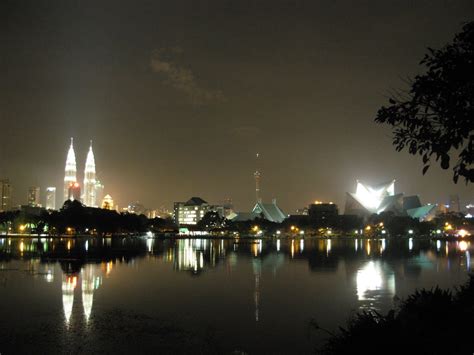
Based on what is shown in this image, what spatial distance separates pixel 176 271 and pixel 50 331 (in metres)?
13.9

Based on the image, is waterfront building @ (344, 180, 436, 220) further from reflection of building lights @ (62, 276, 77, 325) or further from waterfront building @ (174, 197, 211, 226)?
reflection of building lights @ (62, 276, 77, 325)

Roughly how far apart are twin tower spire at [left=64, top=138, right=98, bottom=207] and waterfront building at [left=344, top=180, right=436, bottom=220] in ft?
284

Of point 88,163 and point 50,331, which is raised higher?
point 88,163

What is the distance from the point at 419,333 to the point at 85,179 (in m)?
175

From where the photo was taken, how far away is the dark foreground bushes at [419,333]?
6.56 metres

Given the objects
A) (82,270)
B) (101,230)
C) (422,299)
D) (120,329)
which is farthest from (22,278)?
(101,230)

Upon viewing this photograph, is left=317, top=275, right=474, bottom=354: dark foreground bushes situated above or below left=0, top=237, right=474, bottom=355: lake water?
above

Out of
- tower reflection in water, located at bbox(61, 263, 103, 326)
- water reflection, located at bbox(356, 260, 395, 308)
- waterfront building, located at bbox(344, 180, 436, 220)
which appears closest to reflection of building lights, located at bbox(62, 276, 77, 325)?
tower reflection in water, located at bbox(61, 263, 103, 326)

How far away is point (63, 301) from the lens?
1520cm

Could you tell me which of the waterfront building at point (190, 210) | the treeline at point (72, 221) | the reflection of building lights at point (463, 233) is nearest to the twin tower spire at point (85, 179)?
the waterfront building at point (190, 210)

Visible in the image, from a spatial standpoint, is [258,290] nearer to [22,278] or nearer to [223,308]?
[223,308]

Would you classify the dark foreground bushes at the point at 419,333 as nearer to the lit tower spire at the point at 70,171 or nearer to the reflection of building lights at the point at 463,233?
the reflection of building lights at the point at 463,233

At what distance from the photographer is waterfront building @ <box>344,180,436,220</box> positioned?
13100 centimetres

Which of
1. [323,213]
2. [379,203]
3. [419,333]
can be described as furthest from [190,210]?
[419,333]
